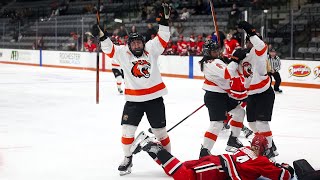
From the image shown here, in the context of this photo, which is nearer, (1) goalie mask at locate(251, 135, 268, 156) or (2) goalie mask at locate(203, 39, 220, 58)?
(1) goalie mask at locate(251, 135, 268, 156)

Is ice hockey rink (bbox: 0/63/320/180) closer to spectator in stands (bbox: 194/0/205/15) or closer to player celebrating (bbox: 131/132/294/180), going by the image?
player celebrating (bbox: 131/132/294/180)

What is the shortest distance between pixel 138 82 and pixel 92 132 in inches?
89.1

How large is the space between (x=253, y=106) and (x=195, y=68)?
409 inches

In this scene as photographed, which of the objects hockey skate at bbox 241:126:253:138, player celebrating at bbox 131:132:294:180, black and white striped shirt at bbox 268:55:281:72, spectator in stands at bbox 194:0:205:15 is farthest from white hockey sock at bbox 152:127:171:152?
spectator in stands at bbox 194:0:205:15

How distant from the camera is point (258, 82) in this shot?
16.8 ft

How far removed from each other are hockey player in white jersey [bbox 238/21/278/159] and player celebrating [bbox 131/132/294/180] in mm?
926

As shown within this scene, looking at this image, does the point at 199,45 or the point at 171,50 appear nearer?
the point at 199,45

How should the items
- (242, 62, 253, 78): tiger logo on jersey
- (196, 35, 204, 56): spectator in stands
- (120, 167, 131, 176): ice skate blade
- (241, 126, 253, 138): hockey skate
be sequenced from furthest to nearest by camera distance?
(196, 35, 204, 56): spectator in stands
(241, 126, 253, 138): hockey skate
(242, 62, 253, 78): tiger logo on jersey
(120, 167, 131, 176): ice skate blade

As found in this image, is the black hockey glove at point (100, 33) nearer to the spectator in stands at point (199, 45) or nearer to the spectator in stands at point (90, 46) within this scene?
the spectator in stands at point (199, 45)

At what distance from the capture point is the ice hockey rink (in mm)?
4898

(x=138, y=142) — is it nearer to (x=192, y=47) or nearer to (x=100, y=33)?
(x=100, y=33)

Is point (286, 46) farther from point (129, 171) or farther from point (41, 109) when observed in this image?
point (129, 171)

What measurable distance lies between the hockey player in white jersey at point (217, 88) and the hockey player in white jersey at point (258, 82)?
0.13 m

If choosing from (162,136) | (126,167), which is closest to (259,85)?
(162,136)
